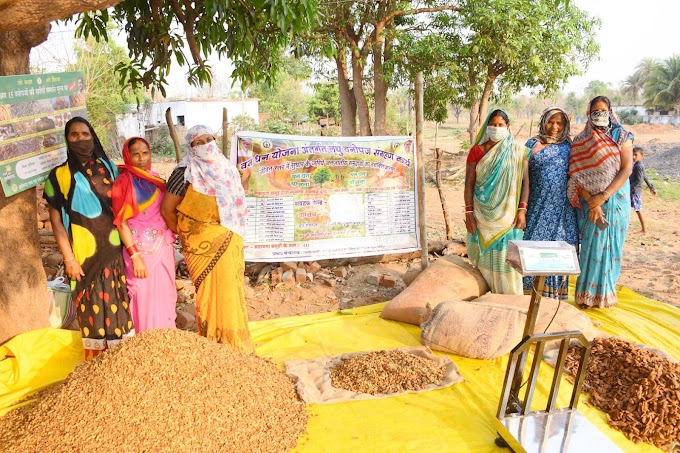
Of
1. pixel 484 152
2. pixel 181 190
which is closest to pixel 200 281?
pixel 181 190

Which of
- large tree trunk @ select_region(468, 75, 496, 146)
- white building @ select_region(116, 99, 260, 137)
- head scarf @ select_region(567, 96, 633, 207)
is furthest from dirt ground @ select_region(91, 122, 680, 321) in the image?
white building @ select_region(116, 99, 260, 137)

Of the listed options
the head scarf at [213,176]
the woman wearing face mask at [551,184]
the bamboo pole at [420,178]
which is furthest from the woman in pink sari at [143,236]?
the woman wearing face mask at [551,184]

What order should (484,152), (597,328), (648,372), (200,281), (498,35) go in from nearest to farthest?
1. (648,372)
2. (200,281)
3. (597,328)
4. (484,152)
5. (498,35)

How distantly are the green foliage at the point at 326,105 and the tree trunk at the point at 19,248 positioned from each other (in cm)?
Result: 1867

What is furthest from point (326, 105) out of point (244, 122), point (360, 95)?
point (360, 95)

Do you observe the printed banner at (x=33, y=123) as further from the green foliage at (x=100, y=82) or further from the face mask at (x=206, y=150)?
the green foliage at (x=100, y=82)

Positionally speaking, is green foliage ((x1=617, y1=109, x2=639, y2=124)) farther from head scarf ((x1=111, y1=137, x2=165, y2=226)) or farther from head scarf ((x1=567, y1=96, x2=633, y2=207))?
head scarf ((x1=111, y1=137, x2=165, y2=226))

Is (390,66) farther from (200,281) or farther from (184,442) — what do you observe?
(184,442)

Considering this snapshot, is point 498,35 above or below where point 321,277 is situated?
above

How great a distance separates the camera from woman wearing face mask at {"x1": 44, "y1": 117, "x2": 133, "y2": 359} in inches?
118

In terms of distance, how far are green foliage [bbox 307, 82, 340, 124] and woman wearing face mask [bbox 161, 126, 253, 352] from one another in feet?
61.8

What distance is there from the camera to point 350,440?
8.14ft

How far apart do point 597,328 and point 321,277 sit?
8.51 feet

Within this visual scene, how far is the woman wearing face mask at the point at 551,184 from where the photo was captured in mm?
4012
